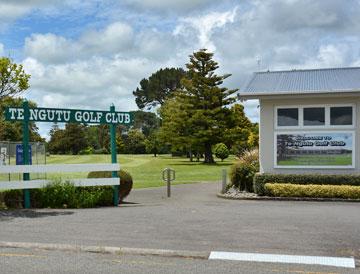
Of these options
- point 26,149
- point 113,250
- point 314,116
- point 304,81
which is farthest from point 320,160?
point 113,250

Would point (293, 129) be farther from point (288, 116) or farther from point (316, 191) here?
point (316, 191)

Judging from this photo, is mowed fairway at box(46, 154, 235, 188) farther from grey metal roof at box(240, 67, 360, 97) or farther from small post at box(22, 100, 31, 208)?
grey metal roof at box(240, 67, 360, 97)

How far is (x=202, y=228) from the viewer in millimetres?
10367

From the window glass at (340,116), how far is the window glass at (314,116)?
315mm

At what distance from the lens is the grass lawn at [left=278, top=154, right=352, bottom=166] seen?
18.0 m

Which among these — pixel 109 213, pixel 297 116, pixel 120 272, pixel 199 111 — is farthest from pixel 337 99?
pixel 199 111

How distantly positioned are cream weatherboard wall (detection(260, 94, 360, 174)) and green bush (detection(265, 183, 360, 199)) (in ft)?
4.31

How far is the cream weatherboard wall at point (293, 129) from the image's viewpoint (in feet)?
58.9

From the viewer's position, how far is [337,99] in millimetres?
18125

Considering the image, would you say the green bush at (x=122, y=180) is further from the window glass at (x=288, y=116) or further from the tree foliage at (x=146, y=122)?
the tree foliage at (x=146, y=122)

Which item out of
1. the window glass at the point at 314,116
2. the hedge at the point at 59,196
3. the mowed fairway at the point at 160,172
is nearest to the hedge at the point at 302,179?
the window glass at the point at 314,116

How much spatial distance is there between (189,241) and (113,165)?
6.43m

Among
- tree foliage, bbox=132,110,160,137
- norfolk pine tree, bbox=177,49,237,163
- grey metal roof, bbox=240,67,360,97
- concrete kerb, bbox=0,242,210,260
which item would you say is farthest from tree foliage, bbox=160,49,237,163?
tree foliage, bbox=132,110,160,137

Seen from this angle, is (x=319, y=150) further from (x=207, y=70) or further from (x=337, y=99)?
(x=207, y=70)
